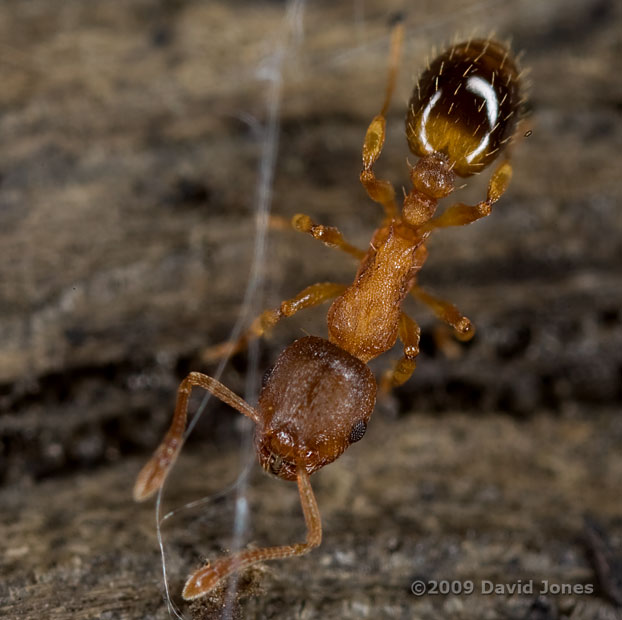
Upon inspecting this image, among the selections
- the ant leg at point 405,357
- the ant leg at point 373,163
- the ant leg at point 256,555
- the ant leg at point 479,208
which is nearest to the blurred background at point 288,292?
the ant leg at point 256,555

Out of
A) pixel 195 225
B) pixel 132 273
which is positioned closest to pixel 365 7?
pixel 195 225

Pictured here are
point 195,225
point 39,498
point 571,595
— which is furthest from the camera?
point 195,225

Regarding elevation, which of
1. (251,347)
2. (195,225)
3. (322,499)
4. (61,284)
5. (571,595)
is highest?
(195,225)

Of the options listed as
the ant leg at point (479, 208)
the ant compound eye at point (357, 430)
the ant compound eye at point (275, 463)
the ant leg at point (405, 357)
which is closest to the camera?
the ant compound eye at point (275, 463)

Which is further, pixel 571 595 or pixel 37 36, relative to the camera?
pixel 37 36

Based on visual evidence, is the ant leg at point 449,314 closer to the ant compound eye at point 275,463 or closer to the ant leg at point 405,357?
the ant leg at point 405,357

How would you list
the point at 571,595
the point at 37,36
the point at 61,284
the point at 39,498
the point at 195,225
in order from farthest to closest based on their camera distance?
the point at 37,36
the point at 195,225
the point at 61,284
the point at 39,498
the point at 571,595

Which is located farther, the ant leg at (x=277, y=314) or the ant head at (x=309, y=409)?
the ant leg at (x=277, y=314)

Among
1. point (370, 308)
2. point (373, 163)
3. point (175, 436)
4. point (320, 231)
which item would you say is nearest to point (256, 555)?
point (175, 436)

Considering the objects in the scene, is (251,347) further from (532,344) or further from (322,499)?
(532,344)
